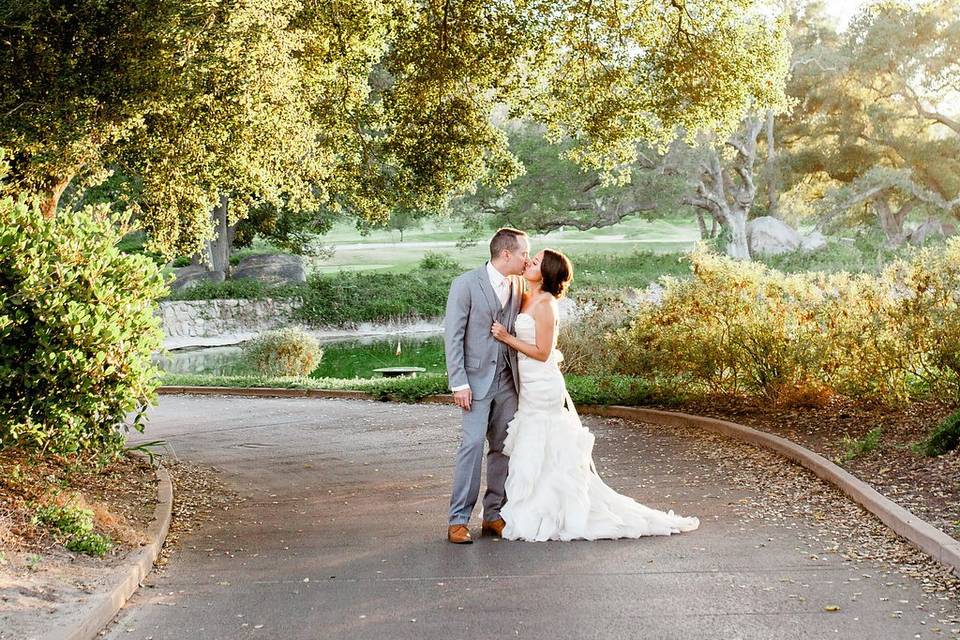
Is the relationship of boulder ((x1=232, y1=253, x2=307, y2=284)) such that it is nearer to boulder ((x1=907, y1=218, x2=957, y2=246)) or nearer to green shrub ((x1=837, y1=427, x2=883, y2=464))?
boulder ((x1=907, y1=218, x2=957, y2=246))

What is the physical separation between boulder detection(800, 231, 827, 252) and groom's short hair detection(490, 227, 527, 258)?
151 ft

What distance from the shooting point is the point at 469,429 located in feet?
24.2

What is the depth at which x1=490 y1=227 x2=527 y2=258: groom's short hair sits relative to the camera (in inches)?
288

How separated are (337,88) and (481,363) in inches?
388

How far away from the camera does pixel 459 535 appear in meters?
7.21

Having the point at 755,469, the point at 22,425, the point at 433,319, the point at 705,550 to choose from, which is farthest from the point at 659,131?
the point at 433,319

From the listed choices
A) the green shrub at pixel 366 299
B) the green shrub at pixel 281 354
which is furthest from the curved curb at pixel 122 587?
the green shrub at pixel 366 299

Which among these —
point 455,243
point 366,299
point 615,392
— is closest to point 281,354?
point 615,392

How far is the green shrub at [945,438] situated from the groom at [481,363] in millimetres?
4209

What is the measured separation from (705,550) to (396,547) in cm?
214

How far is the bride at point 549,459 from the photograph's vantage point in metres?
7.33

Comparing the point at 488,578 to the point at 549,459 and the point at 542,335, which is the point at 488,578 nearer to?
the point at 549,459

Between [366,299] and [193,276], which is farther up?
[193,276]

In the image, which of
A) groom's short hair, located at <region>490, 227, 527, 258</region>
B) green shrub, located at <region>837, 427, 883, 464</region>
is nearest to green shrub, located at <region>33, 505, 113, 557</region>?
groom's short hair, located at <region>490, 227, 527, 258</region>
